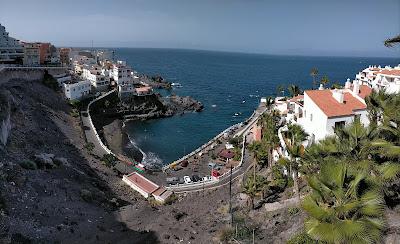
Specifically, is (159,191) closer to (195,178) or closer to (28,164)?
(195,178)

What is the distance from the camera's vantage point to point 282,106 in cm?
6562

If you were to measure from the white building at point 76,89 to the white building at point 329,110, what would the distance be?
7267 centimetres

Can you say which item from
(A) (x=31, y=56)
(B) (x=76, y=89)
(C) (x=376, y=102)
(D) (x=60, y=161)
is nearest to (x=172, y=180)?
(D) (x=60, y=161)

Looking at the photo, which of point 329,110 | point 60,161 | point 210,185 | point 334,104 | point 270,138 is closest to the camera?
point 329,110

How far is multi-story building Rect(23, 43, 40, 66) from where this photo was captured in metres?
107

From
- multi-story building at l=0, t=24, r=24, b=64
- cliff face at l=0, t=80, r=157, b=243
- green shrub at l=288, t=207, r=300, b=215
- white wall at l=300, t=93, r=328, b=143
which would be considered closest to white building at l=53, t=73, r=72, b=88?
multi-story building at l=0, t=24, r=24, b=64

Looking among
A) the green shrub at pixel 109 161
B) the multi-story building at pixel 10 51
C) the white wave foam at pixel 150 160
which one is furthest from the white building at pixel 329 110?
the multi-story building at pixel 10 51

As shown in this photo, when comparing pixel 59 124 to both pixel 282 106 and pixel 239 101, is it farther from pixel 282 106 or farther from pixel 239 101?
pixel 239 101

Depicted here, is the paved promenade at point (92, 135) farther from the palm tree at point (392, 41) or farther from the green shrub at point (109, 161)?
the palm tree at point (392, 41)

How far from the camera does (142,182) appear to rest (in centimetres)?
5769

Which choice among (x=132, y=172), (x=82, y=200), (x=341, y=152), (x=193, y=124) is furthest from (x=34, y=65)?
Answer: (x=341, y=152)

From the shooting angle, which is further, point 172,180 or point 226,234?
point 172,180

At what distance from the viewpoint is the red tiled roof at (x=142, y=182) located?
181 ft

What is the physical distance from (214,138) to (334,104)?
1769 inches
